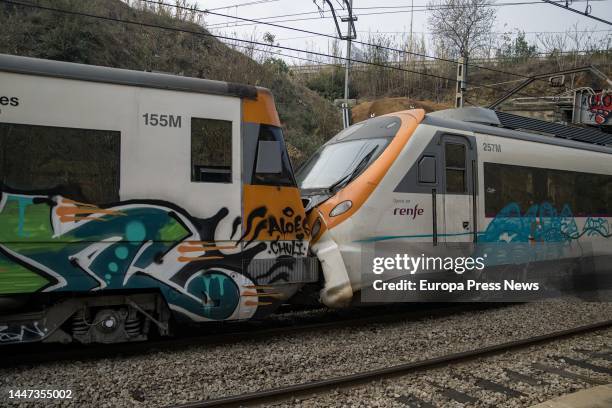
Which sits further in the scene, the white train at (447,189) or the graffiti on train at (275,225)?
the white train at (447,189)

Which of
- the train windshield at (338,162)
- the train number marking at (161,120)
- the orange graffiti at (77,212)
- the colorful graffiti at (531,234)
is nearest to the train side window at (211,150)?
the train number marking at (161,120)

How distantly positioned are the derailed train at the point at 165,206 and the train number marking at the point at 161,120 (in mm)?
11

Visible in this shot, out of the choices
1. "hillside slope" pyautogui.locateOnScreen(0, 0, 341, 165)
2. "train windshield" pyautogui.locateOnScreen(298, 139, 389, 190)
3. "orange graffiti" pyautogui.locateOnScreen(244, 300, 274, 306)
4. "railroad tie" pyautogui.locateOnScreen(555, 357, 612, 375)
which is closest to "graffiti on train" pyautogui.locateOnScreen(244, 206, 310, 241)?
"orange graffiti" pyautogui.locateOnScreen(244, 300, 274, 306)

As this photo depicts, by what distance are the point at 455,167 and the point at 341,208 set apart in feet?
7.54

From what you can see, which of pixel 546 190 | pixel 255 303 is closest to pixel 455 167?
pixel 546 190

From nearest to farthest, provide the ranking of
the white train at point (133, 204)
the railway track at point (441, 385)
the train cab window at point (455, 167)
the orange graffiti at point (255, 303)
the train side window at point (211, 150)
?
the railway track at point (441, 385)
the white train at point (133, 204)
the train side window at point (211, 150)
the orange graffiti at point (255, 303)
the train cab window at point (455, 167)

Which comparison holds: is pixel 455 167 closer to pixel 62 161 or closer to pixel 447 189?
pixel 447 189

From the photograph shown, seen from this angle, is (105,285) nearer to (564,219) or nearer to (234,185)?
(234,185)

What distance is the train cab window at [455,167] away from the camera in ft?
27.3

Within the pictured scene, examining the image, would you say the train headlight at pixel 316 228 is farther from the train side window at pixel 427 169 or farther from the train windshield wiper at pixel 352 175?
the train side window at pixel 427 169

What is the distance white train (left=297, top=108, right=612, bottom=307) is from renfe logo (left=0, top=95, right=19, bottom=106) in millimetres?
3822

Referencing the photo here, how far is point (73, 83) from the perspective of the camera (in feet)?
17.7

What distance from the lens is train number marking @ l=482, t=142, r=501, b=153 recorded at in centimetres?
887

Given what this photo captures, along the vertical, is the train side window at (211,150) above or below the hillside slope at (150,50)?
below
